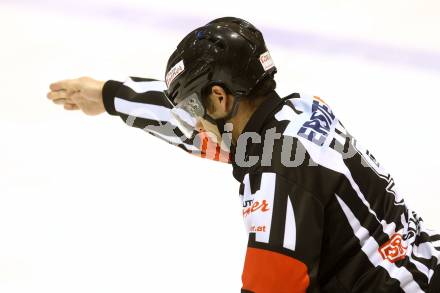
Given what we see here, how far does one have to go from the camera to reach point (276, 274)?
1.86 meters

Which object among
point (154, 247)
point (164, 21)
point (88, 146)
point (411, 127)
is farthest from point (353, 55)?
point (154, 247)

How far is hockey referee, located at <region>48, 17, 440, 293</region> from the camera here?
1887 mm

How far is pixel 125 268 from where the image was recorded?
9.75 ft

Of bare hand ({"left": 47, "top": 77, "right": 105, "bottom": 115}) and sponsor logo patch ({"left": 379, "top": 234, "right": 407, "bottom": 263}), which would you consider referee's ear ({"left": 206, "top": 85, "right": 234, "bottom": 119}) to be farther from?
bare hand ({"left": 47, "top": 77, "right": 105, "bottom": 115})

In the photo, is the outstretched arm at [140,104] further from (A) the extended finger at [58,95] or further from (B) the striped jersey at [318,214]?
(B) the striped jersey at [318,214]

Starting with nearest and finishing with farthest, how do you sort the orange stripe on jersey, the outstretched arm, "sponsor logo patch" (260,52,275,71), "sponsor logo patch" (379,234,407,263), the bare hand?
1. the orange stripe on jersey
2. "sponsor logo patch" (379,234,407,263)
3. "sponsor logo patch" (260,52,275,71)
4. the outstretched arm
5. the bare hand

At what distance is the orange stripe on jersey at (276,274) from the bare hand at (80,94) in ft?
4.61

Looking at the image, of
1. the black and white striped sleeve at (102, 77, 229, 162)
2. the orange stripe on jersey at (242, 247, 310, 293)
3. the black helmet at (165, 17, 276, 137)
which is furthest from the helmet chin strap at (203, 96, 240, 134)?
the black and white striped sleeve at (102, 77, 229, 162)

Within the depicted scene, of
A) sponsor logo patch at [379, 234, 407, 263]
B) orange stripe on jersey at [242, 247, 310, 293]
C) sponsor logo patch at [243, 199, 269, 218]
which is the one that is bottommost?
orange stripe on jersey at [242, 247, 310, 293]

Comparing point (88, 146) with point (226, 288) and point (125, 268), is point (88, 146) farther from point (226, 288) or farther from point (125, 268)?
point (226, 288)

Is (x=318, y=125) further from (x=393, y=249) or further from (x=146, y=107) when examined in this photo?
(x=146, y=107)

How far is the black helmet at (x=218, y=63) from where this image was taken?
2061 mm

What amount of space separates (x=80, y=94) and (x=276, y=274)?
1566 mm

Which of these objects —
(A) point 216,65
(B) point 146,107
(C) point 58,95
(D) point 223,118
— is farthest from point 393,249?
(C) point 58,95
